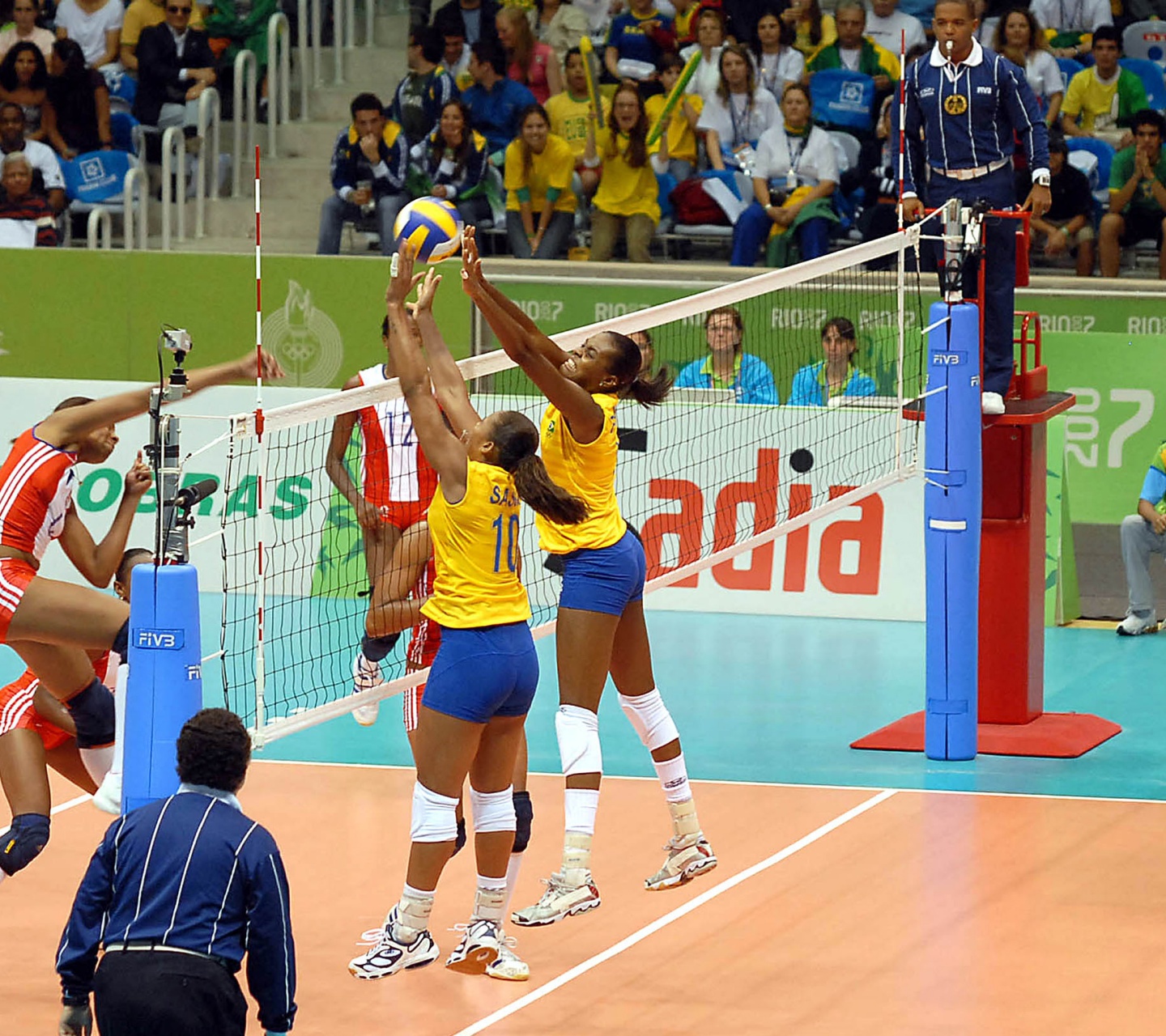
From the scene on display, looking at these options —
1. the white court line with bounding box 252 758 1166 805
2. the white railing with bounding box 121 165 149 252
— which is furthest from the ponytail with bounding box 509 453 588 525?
the white railing with bounding box 121 165 149 252

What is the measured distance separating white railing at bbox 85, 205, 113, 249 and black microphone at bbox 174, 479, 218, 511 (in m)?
11.4

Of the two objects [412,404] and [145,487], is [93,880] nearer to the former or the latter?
[412,404]

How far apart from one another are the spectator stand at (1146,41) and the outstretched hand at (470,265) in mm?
12286

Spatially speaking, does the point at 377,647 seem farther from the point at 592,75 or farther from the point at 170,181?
the point at 170,181

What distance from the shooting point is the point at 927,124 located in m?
11.1

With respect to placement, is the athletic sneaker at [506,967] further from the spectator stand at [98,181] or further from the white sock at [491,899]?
the spectator stand at [98,181]

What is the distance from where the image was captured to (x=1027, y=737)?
11.3 metres

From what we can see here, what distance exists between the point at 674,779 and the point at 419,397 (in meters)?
2.12

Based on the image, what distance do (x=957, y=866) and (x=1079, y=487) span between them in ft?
19.8

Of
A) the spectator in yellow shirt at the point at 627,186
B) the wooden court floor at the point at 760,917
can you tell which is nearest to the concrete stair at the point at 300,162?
the spectator in yellow shirt at the point at 627,186

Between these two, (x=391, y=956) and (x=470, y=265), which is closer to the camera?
(x=391, y=956)

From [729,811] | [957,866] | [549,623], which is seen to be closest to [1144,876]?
[957,866]

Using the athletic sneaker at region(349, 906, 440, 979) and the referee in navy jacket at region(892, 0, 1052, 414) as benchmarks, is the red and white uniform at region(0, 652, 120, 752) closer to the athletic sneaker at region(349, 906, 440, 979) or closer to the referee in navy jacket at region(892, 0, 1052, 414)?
the athletic sneaker at region(349, 906, 440, 979)

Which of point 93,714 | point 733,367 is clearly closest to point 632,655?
point 93,714
